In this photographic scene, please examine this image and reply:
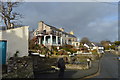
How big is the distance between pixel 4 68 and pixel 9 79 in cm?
215

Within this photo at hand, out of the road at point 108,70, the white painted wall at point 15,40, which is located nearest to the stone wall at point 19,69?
the white painted wall at point 15,40

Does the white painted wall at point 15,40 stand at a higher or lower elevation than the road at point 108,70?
higher

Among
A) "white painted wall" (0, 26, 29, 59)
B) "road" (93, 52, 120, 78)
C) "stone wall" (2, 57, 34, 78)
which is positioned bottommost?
"road" (93, 52, 120, 78)

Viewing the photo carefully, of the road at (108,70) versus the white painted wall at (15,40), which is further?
the road at (108,70)

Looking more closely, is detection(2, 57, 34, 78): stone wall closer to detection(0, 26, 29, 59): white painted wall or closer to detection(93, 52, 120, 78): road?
detection(0, 26, 29, 59): white painted wall

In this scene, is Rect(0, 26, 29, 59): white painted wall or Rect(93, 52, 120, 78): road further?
Rect(93, 52, 120, 78): road

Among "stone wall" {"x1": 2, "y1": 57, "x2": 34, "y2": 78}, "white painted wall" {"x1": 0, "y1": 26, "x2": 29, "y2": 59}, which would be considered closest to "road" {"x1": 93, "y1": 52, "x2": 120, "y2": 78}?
"stone wall" {"x1": 2, "y1": 57, "x2": 34, "y2": 78}

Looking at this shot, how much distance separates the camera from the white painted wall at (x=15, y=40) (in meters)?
11.6

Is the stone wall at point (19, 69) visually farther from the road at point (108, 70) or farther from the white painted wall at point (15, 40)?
A: the road at point (108, 70)

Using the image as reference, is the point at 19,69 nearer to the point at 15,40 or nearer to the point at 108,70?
the point at 15,40

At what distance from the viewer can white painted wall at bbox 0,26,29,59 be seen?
1165 cm

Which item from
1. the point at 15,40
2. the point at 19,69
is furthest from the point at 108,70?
the point at 19,69

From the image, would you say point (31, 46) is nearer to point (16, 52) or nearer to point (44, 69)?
point (44, 69)

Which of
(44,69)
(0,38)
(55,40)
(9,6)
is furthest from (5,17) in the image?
(55,40)
